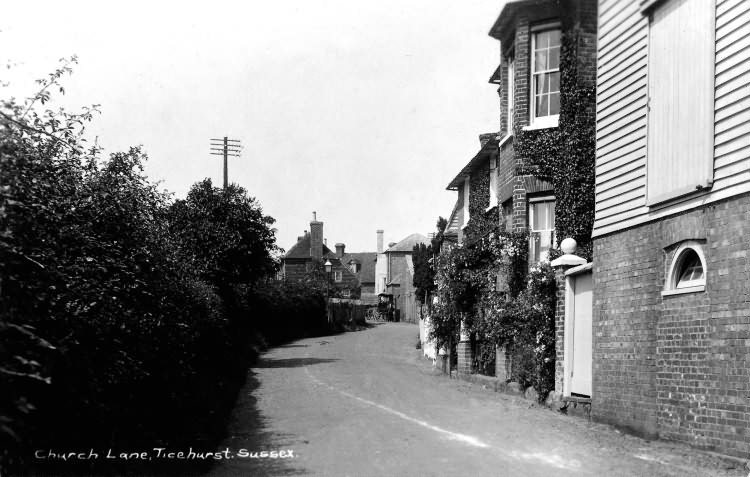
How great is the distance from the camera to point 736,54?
352 inches

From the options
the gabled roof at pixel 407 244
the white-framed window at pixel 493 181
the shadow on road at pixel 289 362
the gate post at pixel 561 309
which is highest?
the gabled roof at pixel 407 244

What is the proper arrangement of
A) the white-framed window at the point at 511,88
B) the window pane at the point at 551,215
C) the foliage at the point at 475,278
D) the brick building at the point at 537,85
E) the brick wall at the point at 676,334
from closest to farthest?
the brick wall at the point at 676,334
the brick building at the point at 537,85
the window pane at the point at 551,215
the foliage at the point at 475,278
the white-framed window at the point at 511,88

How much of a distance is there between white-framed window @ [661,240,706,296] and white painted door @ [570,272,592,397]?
9.37 feet

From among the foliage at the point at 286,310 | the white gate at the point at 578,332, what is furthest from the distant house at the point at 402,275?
the white gate at the point at 578,332

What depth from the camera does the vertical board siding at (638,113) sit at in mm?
A: 8828

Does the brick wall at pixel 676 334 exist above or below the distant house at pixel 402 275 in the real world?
below

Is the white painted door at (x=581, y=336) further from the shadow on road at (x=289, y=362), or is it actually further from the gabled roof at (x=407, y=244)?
the gabled roof at (x=407, y=244)

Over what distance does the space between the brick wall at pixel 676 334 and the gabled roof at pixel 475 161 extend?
9.18 meters

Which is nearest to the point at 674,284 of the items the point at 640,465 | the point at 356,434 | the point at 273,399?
the point at 640,465

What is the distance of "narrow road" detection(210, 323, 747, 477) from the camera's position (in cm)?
869

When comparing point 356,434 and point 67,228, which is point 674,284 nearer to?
point 356,434

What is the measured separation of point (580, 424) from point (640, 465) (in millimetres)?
3165

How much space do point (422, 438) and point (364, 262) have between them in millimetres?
96228

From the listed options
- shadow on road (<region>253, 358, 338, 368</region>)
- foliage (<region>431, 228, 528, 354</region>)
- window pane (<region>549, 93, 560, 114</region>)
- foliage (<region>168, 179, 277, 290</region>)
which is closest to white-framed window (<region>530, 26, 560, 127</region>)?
window pane (<region>549, 93, 560, 114</region>)
